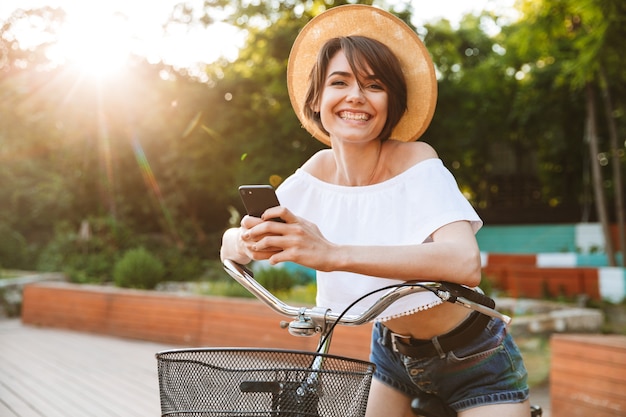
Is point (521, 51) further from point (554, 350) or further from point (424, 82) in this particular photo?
point (424, 82)

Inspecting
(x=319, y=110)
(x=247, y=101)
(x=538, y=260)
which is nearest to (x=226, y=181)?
(x=247, y=101)

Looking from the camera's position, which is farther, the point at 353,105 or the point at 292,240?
the point at 353,105

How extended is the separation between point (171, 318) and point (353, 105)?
7.46 meters

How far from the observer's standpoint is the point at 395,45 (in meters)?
1.79

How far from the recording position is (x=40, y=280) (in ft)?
42.1

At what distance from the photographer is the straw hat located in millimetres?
1774

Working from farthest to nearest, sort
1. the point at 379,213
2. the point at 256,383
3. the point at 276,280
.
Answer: the point at 276,280
the point at 379,213
the point at 256,383

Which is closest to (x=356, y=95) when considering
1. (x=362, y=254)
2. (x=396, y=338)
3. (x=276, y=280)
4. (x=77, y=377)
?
(x=362, y=254)

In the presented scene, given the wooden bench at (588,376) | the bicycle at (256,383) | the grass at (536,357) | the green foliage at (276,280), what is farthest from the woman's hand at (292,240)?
the green foliage at (276,280)

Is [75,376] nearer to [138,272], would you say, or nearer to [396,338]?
[138,272]

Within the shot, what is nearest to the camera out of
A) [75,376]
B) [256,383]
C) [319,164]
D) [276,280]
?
[256,383]

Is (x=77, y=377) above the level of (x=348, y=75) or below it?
below

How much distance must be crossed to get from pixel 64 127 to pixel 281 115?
8353mm

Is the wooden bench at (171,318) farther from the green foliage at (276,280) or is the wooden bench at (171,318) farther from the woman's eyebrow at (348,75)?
the woman's eyebrow at (348,75)
